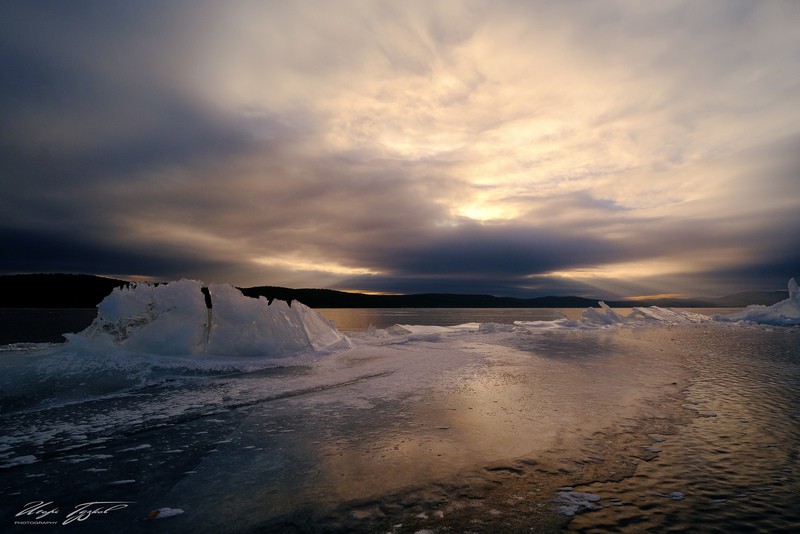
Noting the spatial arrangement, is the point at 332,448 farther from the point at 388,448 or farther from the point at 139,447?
the point at 139,447

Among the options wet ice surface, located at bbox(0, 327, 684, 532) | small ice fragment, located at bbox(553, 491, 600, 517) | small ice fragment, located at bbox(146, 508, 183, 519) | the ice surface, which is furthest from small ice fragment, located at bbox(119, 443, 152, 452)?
the ice surface

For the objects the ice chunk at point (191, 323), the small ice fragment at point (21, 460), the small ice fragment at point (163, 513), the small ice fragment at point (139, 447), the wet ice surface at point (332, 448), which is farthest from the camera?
the ice chunk at point (191, 323)

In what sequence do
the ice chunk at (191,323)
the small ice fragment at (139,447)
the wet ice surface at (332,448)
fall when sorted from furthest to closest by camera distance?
the ice chunk at (191,323)
the small ice fragment at (139,447)
the wet ice surface at (332,448)

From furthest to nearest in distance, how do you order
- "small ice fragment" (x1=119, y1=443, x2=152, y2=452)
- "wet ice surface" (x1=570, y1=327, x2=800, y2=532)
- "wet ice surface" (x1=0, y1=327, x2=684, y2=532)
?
"small ice fragment" (x1=119, y1=443, x2=152, y2=452) < "wet ice surface" (x1=0, y1=327, x2=684, y2=532) < "wet ice surface" (x1=570, y1=327, x2=800, y2=532)

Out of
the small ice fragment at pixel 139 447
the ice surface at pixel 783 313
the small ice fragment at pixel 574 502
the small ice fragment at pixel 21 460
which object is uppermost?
the ice surface at pixel 783 313

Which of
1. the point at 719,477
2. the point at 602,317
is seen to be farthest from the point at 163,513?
the point at 602,317

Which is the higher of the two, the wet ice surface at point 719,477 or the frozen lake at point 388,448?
the wet ice surface at point 719,477

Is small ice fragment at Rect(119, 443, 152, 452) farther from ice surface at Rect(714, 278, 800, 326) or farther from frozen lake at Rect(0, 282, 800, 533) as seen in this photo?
ice surface at Rect(714, 278, 800, 326)

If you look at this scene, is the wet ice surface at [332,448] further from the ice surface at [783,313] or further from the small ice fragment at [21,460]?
the ice surface at [783,313]

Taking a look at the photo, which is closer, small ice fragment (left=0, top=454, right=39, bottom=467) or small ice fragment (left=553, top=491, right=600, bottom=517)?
small ice fragment (left=553, top=491, right=600, bottom=517)

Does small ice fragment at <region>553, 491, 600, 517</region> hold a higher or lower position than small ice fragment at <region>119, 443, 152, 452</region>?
higher

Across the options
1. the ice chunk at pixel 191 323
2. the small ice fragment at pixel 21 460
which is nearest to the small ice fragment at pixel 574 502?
the small ice fragment at pixel 21 460

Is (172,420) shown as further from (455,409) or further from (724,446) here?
(724,446)

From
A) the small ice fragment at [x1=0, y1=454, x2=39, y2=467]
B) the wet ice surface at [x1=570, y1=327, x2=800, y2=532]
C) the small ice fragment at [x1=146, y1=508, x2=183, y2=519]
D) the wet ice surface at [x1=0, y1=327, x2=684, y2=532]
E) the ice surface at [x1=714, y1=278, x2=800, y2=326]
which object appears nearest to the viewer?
the wet ice surface at [x1=570, y1=327, x2=800, y2=532]
